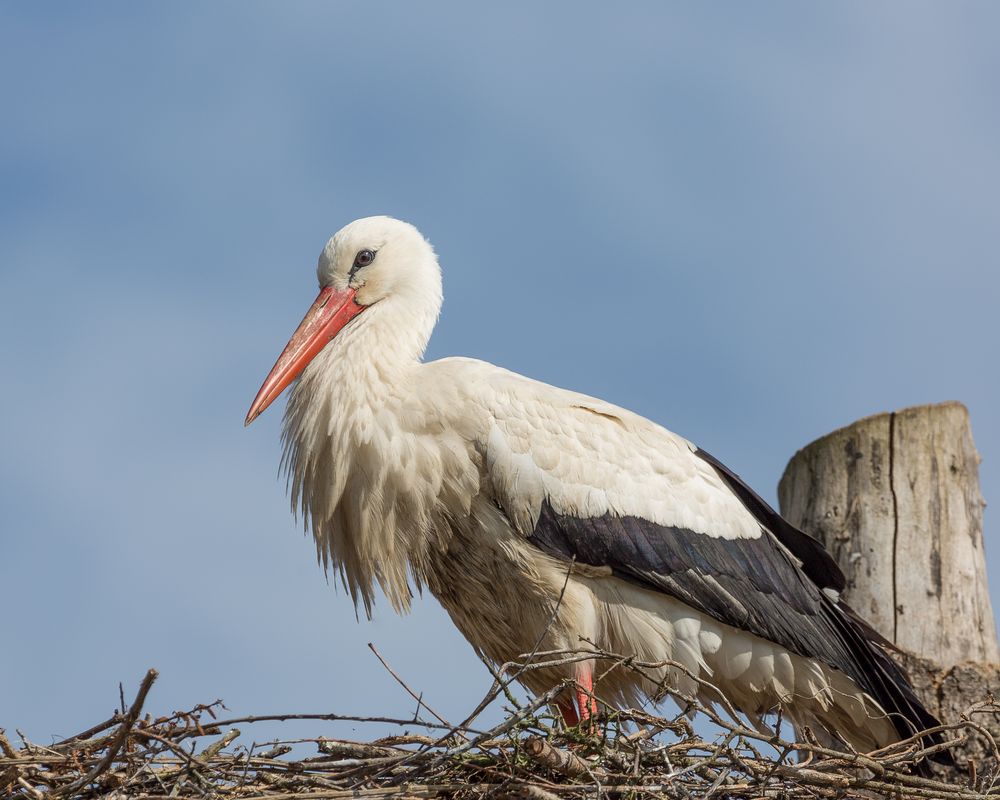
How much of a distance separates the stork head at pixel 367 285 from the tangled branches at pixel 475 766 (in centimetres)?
170

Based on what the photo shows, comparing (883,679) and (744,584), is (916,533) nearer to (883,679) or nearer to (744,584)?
(883,679)

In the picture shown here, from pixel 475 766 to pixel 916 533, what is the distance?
87.9 inches

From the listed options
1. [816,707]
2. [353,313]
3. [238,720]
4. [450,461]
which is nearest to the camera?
[238,720]

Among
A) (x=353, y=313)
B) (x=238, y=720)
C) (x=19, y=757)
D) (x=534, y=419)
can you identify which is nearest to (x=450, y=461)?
(x=534, y=419)

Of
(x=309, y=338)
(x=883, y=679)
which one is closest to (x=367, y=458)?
(x=309, y=338)

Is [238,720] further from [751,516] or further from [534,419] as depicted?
[751,516]

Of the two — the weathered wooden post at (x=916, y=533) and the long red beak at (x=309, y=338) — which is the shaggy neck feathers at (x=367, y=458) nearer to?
the long red beak at (x=309, y=338)

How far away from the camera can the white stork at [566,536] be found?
4734 millimetres

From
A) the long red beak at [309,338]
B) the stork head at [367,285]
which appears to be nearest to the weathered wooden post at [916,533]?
the stork head at [367,285]

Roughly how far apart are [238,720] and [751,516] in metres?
2.13

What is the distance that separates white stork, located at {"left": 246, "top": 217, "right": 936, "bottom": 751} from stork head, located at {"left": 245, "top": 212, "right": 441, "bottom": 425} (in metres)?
0.10

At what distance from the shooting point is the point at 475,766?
3693 mm

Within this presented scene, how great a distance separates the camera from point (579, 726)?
3828 mm

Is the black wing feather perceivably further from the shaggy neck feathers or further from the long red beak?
the long red beak
